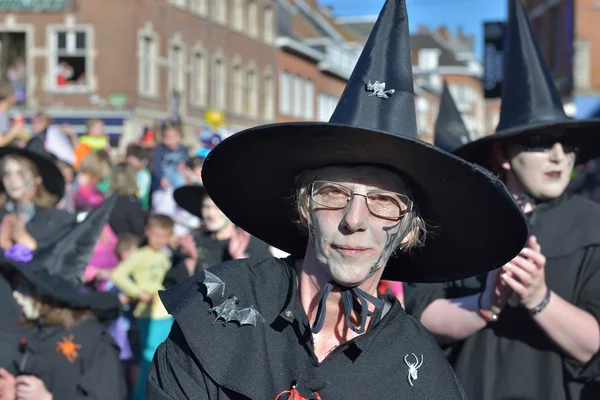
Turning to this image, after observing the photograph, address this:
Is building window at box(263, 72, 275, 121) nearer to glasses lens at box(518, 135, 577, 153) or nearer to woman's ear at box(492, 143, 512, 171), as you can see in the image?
woman's ear at box(492, 143, 512, 171)

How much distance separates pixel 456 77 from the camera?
101250 mm

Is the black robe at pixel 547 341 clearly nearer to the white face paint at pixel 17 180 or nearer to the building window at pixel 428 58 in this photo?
the white face paint at pixel 17 180

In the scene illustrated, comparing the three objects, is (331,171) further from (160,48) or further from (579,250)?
(160,48)

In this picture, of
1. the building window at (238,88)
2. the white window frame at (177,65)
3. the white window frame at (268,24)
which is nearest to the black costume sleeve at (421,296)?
the white window frame at (177,65)

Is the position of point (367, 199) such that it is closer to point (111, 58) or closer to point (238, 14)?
point (111, 58)

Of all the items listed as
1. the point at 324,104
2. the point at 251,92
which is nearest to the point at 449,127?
the point at 251,92

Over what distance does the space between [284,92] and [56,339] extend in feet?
148

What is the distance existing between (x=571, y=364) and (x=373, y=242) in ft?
5.88

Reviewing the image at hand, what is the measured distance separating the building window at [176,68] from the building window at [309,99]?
54.7 ft

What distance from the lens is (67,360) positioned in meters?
6.36

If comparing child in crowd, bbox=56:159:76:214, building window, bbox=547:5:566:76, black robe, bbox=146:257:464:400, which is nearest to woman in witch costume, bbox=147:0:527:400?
black robe, bbox=146:257:464:400

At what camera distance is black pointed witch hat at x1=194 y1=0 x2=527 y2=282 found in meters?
3.10

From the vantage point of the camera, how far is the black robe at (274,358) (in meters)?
3.03

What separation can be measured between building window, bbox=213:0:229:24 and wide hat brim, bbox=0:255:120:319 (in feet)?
118
